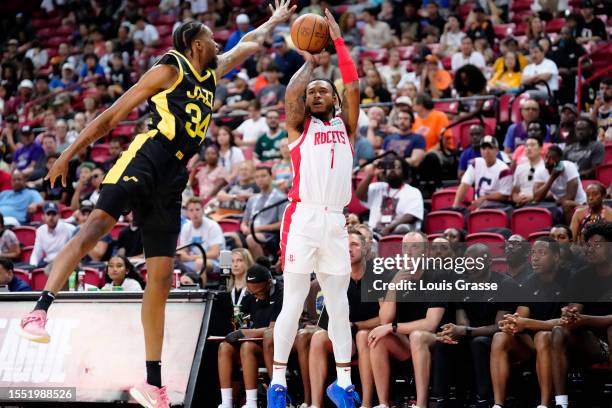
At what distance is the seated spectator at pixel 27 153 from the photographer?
17.2 metres

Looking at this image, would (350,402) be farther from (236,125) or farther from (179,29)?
(236,125)

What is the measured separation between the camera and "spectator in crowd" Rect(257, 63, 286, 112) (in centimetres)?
1661

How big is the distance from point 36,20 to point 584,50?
14225mm

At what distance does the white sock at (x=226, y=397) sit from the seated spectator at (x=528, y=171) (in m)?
4.90

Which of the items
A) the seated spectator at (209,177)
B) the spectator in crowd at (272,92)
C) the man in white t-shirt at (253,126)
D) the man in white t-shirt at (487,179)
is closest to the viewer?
the man in white t-shirt at (487,179)

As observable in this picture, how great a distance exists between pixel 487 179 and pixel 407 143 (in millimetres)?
1387

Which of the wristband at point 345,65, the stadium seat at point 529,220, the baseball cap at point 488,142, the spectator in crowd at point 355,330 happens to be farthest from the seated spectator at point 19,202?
the wristband at point 345,65

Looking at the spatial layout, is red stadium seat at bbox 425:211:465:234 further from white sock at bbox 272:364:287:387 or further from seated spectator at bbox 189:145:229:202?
white sock at bbox 272:364:287:387

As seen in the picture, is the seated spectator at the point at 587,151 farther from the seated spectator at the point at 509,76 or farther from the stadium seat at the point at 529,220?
the seated spectator at the point at 509,76

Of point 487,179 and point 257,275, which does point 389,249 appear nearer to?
point 257,275

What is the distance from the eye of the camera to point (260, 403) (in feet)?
28.5

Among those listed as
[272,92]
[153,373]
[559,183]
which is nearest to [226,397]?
[153,373]

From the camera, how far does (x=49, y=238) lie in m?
13.5

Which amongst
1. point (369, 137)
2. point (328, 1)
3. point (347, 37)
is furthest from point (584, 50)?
point (328, 1)
